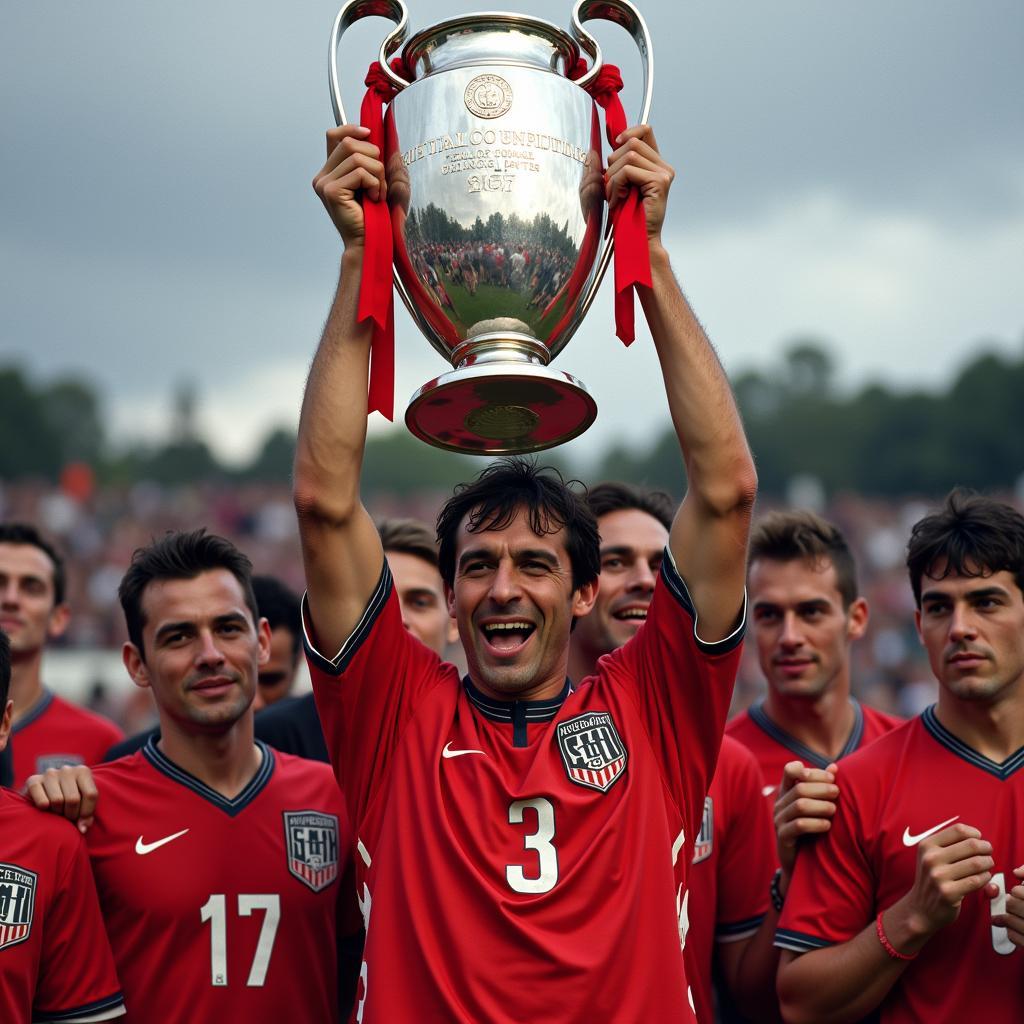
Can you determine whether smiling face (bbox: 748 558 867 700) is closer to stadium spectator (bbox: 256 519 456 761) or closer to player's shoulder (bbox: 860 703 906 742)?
player's shoulder (bbox: 860 703 906 742)

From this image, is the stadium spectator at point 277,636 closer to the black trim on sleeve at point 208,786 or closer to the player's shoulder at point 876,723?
the black trim on sleeve at point 208,786

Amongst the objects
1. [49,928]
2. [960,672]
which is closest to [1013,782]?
[960,672]

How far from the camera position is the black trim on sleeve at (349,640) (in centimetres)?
308

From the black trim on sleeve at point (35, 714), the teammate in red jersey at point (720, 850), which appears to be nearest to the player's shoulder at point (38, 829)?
the teammate in red jersey at point (720, 850)

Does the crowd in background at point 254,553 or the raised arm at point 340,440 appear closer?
the raised arm at point 340,440

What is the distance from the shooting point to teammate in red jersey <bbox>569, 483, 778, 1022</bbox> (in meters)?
3.74

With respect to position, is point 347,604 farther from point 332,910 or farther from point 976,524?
point 976,524

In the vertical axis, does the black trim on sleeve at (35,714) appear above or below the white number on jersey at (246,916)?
above

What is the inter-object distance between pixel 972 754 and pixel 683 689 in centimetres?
88

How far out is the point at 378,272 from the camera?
3.09 meters

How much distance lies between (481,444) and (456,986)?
123 centimetres

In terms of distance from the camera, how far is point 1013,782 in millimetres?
3449

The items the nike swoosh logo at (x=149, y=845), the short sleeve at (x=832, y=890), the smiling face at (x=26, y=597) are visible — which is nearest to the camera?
the short sleeve at (x=832, y=890)

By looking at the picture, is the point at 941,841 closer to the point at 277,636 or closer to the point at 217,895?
the point at 217,895
